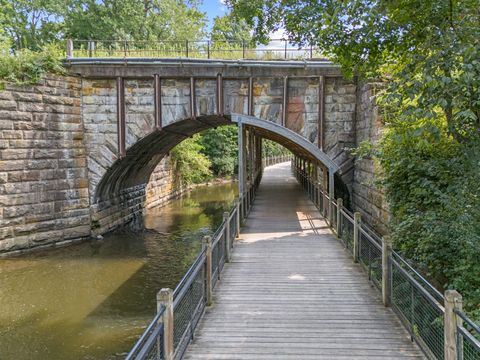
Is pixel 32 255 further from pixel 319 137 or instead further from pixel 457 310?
pixel 457 310

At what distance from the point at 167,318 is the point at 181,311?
0.74m

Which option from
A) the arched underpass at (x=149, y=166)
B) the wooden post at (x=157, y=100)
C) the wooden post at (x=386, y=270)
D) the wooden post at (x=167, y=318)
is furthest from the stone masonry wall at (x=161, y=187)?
the wooden post at (x=167, y=318)

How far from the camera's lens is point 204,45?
49.7ft

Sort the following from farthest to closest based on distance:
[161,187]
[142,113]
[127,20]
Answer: [127,20], [161,187], [142,113]

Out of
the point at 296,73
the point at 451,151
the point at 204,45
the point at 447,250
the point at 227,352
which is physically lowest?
the point at 227,352

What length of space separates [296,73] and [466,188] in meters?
8.56

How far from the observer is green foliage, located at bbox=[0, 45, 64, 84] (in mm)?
13047

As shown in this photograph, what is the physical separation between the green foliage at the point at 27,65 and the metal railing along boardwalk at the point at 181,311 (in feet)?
29.0

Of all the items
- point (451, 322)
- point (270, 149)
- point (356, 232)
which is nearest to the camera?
point (451, 322)

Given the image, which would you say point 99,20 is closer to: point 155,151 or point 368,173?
point 155,151

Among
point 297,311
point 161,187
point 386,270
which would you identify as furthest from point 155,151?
point 386,270

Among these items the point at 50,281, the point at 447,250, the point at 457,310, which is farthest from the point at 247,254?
the point at 457,310

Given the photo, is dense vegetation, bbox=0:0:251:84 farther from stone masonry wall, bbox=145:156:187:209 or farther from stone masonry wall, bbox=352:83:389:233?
stone masonry wall, bbox=352:83:389:233

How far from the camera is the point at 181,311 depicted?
5.24 m
